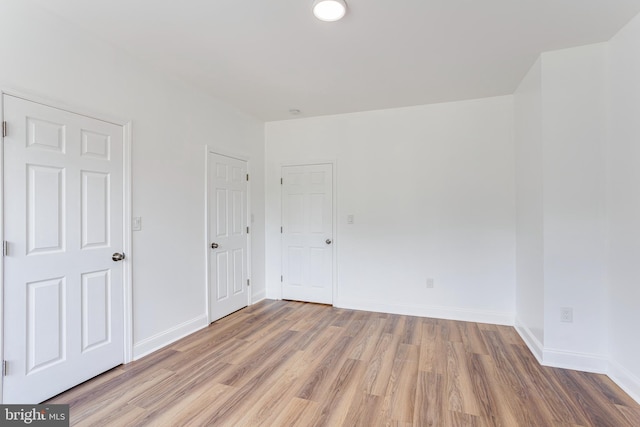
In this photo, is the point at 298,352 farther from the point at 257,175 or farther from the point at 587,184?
the point at 587,184

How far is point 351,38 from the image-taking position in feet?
7.52

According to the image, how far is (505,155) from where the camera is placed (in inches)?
135

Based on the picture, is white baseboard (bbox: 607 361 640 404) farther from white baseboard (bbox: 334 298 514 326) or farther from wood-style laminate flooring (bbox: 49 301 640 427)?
white baseboard (bbox: 334 298 514 326)

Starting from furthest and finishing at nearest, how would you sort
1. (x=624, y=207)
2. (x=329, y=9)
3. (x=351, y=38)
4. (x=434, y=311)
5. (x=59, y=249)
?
(x=434, y=311) → (x=351, y=38) → (x=624, y=207) → (x=59, y=249) → (x=329, y=9)

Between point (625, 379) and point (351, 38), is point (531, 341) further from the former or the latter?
point (351, 38)

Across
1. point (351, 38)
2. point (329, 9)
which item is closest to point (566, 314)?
point (351, 38)

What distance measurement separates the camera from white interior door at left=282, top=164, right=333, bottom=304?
4168 millimetres

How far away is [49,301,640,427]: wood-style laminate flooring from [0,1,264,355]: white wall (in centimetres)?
43

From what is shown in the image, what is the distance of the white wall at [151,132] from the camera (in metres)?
1.95

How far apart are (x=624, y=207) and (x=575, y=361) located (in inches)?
50.5

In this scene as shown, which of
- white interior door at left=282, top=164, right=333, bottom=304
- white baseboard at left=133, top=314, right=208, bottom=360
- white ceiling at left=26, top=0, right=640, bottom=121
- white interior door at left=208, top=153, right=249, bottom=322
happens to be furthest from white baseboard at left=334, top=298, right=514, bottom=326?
white ceiling at left=26, top=0, right=640, bottom=121

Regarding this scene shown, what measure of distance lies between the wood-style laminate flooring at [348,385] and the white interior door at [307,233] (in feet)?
3.64

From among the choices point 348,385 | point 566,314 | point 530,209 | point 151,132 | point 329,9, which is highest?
point 329,9

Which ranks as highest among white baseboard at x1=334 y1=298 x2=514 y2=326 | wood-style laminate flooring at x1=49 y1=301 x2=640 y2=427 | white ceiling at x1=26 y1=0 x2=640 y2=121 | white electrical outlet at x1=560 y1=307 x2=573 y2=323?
white ceiling at x1=26 y1=0 x2=640 y2=121
